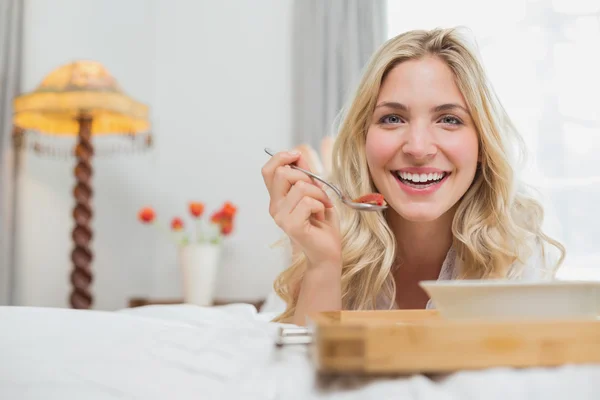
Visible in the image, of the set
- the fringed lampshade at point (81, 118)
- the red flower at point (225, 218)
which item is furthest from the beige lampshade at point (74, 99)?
the red flower at point (225, 218)

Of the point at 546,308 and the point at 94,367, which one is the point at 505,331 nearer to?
the point at 546,308

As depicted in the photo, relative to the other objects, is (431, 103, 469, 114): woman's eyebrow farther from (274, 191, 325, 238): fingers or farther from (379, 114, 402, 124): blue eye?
(274, 191, 325, 238): fingers

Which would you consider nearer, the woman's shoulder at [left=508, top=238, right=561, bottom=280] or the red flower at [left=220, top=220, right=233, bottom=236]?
the woman's shoulder at [left=508, top=238, right=561, bottom=280]

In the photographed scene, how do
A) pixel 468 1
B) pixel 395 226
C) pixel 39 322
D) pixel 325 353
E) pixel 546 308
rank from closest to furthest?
pixel 325 353 < pixel 546 308 < pixel 39 322 < pixel 395 226 < pixel 468 1

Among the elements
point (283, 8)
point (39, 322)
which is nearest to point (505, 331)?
point (39, 322)

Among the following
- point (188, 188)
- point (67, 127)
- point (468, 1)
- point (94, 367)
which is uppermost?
point (468, 1)

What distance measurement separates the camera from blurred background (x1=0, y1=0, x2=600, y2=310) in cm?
320

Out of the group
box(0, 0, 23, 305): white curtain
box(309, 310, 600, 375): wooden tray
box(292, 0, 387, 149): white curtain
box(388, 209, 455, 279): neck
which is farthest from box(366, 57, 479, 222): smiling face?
box(0, 0, 23, 305): white curtain

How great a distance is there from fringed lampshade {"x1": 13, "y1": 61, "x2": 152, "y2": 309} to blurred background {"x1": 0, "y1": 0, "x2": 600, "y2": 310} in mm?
225

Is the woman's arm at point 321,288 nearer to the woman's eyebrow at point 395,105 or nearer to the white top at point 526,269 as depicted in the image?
the white top at point 526,269

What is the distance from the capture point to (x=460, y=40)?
150 cm

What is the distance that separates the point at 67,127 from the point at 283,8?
5.02ft

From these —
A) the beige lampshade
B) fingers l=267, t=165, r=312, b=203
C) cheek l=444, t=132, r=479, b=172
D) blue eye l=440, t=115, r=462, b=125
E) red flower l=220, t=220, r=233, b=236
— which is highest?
the beige lampshade

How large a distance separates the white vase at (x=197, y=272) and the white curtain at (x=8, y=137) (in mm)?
799
